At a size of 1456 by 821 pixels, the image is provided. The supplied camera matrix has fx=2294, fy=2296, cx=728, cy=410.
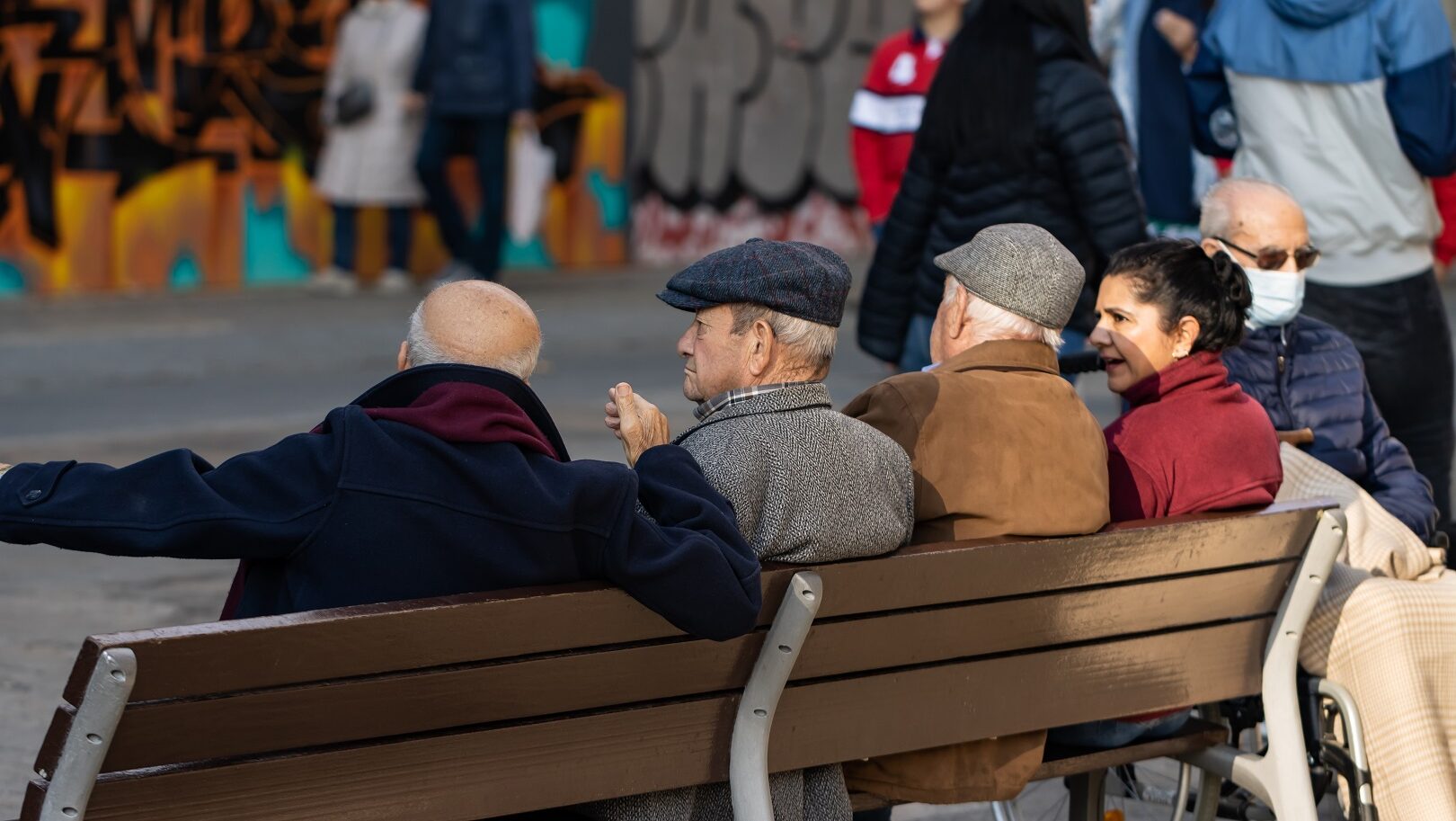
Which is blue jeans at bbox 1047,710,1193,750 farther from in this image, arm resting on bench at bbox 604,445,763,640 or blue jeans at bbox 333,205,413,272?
blue jeans at bbox 333,205,413,272

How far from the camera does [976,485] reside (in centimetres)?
369

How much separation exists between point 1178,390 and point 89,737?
7.34 feet

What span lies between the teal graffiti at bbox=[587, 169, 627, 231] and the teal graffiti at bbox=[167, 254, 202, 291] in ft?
10.6

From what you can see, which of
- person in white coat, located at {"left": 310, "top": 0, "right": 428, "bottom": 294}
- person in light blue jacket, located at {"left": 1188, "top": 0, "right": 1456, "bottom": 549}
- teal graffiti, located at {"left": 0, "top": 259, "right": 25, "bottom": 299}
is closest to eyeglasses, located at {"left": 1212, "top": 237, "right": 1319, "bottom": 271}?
person in light blue jacket, located at {"left": 1188, "top": 0, "right": 1456, "bottom": 549}

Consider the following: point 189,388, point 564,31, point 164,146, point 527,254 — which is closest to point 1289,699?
point 189,388

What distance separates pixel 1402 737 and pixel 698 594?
1.68 meters

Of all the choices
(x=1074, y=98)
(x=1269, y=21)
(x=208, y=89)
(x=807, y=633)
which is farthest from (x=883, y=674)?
(x=208, y=89)

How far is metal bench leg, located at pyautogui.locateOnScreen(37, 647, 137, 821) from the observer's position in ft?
8.59

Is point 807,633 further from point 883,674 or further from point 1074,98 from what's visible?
point 1074,98

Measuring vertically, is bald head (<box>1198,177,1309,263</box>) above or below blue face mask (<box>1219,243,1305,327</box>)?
above

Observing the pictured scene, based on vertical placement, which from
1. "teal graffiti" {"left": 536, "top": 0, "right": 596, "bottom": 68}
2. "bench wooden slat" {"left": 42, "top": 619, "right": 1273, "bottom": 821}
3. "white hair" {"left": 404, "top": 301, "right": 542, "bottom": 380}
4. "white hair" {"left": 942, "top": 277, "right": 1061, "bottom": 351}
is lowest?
"teal graffiti" {"left": 536, "top": 0, "right": 596, "bottom": 68}

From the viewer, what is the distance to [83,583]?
274 inches

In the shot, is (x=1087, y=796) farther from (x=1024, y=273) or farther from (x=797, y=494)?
(x=797, y=494)

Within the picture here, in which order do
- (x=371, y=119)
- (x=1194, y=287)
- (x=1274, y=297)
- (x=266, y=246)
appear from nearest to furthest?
(x=1194, y=287) → (x=1274, y=297) → (x=371, y=119) → (x=266, y=246)
